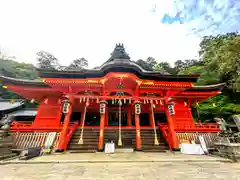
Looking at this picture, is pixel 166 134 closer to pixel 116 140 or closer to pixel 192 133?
pixel 192 133

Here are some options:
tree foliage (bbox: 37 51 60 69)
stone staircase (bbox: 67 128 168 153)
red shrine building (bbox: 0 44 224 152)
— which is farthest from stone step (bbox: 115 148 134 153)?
tree foliage (bbox: 37 51 60 69)

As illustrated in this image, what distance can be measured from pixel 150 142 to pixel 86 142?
398 centimetres

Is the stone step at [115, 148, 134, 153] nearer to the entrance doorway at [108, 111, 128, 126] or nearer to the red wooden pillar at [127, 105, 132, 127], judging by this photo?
the red wooden pillar at [127, 105, 132, 127]

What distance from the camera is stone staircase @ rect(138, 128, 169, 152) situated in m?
7.34

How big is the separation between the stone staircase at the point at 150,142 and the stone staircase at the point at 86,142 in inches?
118

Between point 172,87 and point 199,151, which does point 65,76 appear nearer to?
point 172,87

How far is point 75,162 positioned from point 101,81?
14.2 ft

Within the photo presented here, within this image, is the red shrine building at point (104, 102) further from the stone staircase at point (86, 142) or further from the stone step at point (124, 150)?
the stone step at point (124, 150)

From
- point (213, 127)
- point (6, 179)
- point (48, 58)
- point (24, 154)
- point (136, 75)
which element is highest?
point (48, 58)

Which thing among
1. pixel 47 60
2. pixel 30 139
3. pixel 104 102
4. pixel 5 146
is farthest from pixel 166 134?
pixel 47 60

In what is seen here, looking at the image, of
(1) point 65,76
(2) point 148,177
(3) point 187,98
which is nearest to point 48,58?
(1) point 65,76

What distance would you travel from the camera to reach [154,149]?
731 centimetres

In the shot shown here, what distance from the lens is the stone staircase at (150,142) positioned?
7336 mm

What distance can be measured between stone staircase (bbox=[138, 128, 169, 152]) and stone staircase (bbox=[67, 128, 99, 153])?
2994 millimetres
